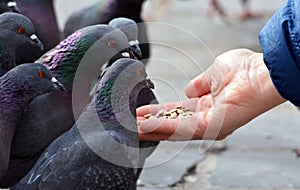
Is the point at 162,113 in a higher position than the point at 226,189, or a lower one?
higher

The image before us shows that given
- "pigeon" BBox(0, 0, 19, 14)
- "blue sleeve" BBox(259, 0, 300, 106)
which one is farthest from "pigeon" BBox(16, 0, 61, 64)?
"blue sleeve" BBox(259, 0, 300, 106)

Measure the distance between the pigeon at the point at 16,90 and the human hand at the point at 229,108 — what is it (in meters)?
0.57

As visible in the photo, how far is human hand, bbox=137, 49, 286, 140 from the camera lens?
4020mm

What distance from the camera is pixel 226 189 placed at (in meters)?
5.21

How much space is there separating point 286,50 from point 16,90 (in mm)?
1466

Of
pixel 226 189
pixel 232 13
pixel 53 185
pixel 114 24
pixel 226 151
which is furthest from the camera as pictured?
pixel 232 13

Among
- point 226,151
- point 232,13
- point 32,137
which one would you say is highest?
point 32,137

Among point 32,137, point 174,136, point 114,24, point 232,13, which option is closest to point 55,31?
point 114,24

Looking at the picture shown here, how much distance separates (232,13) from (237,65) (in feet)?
22.0

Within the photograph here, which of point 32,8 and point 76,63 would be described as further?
point 32,8

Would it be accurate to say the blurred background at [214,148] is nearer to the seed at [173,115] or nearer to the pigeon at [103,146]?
the seed at [173,115]

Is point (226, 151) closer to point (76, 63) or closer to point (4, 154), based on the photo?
point (76, 63)

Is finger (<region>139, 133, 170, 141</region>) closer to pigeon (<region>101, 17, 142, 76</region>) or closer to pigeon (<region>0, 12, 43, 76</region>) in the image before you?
pigeon (<region>101, 17, 142, 76</region>)

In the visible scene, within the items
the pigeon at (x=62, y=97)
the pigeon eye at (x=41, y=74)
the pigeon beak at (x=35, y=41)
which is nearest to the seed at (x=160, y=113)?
the pigeon at (x=62, y=97)
